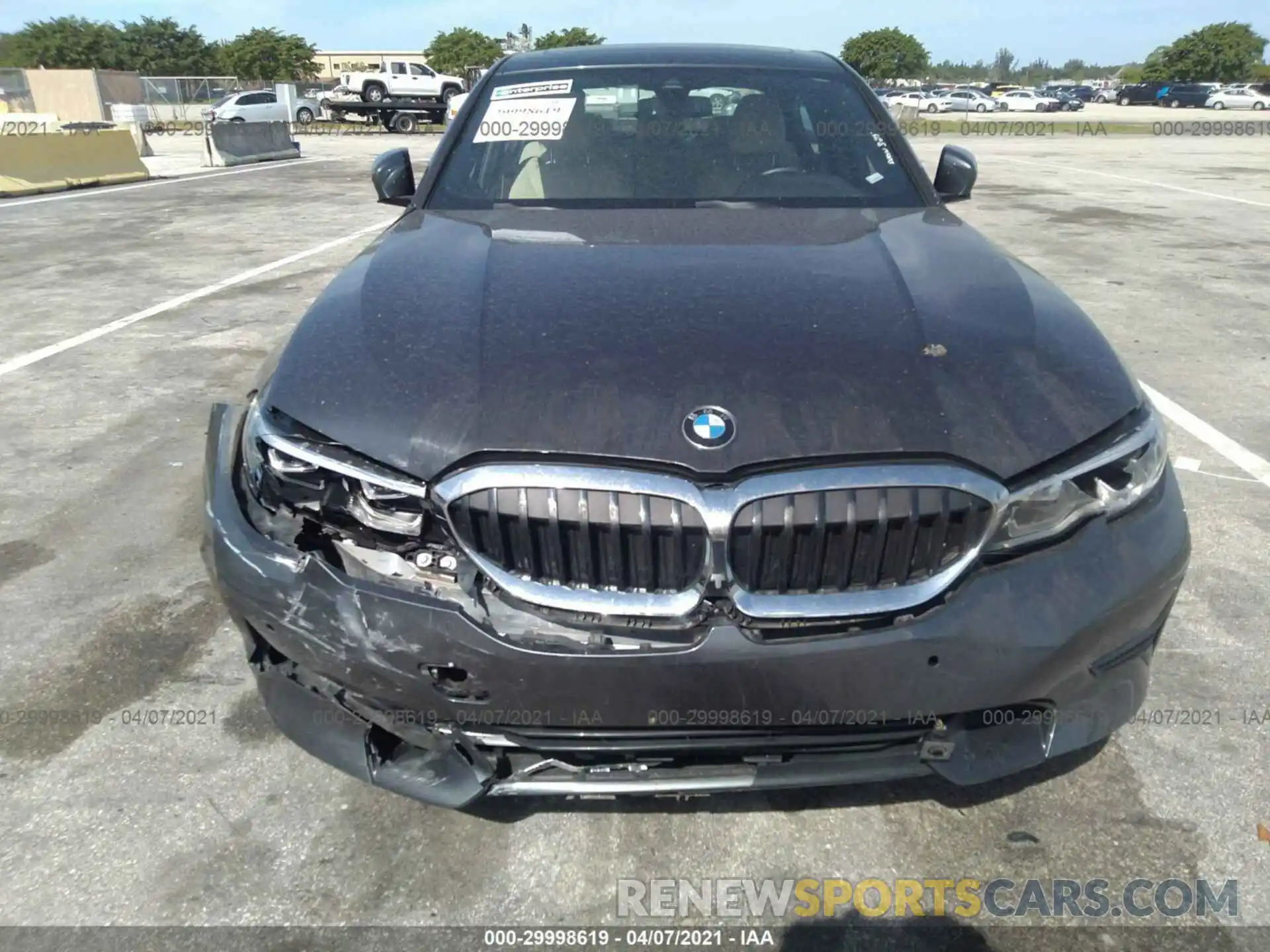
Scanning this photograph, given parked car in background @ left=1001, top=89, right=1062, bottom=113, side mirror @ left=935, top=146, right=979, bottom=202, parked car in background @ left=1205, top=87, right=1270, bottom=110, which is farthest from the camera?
parked car in background @ left=1001, top=89, right=1062, bottom=113

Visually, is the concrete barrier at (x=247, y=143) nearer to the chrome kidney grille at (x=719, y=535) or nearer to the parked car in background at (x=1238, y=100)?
the chrome kidney grille at (x=719, y=535)

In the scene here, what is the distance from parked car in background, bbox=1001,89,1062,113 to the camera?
5797cm

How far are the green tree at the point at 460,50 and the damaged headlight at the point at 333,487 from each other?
257 feet

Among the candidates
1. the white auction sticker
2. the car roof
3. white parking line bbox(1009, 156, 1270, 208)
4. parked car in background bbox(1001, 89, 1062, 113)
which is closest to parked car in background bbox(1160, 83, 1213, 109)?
parked car in background bbox(1001, 89, 1062, 113)

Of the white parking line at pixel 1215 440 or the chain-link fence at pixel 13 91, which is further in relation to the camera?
the chain-link fence at pixel 13 91

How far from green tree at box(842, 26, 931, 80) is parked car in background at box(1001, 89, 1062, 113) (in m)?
31.9

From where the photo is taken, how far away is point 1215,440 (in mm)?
4512

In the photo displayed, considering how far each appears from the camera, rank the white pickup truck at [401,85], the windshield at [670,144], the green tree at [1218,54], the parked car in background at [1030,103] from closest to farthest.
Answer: the windshield at [670,144] → the white pickup truck at [401,85] → the parked car in background at [1030,103] → the green tree at [1218,54]

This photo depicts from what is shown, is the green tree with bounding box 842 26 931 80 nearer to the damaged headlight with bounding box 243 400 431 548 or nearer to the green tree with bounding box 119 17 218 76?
the green tree with bounding box 119 17 218 76

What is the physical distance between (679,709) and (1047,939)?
906 millimetres

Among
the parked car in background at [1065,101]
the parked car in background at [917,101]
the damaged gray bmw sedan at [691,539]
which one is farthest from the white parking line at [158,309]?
the parked car in background at [1065,101]

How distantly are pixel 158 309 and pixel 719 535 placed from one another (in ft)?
22.0

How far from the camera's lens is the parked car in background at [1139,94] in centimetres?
6412

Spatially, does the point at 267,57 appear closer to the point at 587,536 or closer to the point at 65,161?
the point at 65,161
